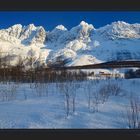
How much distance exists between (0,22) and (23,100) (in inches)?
29.3

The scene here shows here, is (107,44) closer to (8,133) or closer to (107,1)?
(107,1)

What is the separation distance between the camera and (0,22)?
8.73 meters

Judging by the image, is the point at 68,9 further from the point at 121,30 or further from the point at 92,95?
the point at 92,95

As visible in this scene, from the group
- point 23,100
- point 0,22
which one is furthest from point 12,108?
point 0,22

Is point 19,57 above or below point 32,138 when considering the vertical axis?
above

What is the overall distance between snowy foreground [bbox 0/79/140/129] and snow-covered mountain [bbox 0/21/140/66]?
230 millimetres

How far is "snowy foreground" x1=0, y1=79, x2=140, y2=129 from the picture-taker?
8703mm

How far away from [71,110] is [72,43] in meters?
0.60

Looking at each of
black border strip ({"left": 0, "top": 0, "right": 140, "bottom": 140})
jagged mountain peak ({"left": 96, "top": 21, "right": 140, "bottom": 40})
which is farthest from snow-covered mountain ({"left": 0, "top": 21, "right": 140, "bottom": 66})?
black border strip ({"left": 0, "top": 0, "right": 140, "bottom": 140})

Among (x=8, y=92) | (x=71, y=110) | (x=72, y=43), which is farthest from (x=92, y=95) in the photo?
(x=8, y=92)

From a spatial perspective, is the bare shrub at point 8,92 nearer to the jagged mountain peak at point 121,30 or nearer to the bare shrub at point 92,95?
the bare shrub at point 92,95

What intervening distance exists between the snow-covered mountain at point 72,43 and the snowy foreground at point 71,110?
0.76ft

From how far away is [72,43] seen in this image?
8.88 m

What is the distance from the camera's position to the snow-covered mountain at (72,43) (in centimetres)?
→ 873
